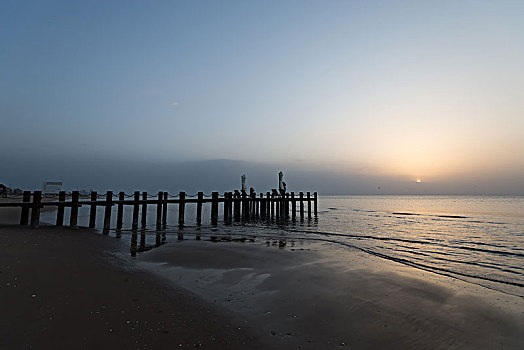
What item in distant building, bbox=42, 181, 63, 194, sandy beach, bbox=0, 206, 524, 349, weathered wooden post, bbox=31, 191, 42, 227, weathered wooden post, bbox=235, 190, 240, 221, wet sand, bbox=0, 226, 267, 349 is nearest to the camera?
wet sand, bbox=0, 226, 267, 349

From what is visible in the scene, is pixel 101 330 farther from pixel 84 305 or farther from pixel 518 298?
pixel 518 298

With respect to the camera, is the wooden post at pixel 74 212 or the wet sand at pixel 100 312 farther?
the wooden post at pixel 74 212

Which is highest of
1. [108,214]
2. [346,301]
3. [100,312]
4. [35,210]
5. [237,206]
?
[35,210]

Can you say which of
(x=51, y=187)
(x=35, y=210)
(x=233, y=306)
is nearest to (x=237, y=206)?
(x=35, y=210)

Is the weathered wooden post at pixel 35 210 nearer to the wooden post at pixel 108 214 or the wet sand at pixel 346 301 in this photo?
the wooden post at pixel 108 214

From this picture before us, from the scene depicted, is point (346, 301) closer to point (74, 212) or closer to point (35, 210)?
point (74, 212)

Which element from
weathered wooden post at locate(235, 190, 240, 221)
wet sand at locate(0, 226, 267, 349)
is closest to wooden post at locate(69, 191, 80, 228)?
wet sand at locate(0, 226, 267, 349)

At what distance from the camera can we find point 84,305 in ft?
15.7

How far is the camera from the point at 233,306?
18.0 ft

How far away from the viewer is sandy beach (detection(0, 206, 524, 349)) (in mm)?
4090

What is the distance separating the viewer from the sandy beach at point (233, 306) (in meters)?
4.09

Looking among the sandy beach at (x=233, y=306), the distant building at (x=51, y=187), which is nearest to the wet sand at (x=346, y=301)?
the sandy beach at (x=233, y=306)

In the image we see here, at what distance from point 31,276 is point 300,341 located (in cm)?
535

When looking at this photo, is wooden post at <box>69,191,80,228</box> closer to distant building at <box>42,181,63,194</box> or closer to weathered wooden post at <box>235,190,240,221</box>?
weathered wooden post at <box>235,190,240,221</box>
